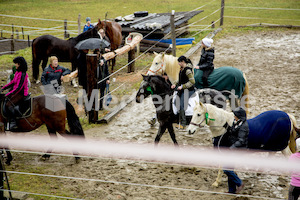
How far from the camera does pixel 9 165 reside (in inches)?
231

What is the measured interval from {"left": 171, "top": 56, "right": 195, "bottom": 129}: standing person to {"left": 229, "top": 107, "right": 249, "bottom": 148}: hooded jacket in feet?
5.02

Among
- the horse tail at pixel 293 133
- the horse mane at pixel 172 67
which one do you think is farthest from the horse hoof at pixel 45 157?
the horse tail at pixel 293 133

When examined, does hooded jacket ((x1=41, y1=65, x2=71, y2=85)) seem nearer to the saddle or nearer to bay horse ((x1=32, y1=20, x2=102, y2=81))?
the saddle

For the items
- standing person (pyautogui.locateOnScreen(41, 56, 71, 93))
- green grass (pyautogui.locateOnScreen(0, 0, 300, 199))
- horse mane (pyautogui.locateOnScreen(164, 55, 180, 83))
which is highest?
green grass (pyautogui.locateOnScreen(0, 0, 300, 199))

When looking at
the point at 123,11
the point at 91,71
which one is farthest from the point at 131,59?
the point at 123,11

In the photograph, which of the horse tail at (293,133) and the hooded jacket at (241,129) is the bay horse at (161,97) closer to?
the hooded jacket at (241,129)

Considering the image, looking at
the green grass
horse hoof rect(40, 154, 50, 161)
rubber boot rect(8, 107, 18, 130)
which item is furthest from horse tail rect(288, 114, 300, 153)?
the green grass

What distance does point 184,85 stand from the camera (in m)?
6.12

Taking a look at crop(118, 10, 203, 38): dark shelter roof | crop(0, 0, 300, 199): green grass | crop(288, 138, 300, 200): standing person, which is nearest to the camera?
crop(288, 138, 300, 200): standing person

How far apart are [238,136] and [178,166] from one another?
1598 mm

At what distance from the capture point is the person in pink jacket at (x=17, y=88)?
572 centimetres

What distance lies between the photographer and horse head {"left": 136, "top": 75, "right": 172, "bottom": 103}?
242 inches

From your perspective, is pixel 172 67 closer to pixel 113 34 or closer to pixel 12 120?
pixel 12 120

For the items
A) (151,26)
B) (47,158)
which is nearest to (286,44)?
(151,26)
